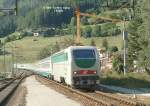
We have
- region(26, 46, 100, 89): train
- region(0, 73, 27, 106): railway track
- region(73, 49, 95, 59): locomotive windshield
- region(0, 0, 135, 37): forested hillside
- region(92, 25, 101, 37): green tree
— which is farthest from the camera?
region(92, 25, 101, 37): green tree

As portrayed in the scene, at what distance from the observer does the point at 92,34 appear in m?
139

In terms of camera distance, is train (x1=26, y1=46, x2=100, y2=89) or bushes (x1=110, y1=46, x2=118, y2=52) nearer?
train (x1=26, y1=46, x2=100, y2=89)

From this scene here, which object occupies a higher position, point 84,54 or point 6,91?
point 84,54

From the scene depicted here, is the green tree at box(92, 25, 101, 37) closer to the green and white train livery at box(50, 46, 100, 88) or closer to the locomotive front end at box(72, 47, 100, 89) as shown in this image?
the green and white train livery at box(50, 46, 100, 88)

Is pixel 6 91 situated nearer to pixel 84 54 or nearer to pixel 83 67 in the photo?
pixel 84 54

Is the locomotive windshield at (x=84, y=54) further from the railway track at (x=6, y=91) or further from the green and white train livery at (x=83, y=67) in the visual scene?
the railway track at (x=6, y=91)

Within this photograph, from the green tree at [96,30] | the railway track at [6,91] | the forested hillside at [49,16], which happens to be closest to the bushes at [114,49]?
the green tree at [96,30]

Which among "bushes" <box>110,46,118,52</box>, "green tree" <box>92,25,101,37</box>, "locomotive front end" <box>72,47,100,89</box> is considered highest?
"green tree" <box>92,25,101,37</box>

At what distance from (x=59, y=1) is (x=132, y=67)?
2774 inches

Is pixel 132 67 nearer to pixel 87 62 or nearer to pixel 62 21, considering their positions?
pixel 87 62

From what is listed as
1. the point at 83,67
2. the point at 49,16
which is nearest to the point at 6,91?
the point at 83,67

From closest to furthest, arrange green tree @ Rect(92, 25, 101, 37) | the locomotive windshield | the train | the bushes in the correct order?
the train, the locomotive windshield, the bushes, green tree @ Rect(92, 25, 101, 37)

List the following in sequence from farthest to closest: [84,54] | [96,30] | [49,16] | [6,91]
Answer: [49,16], [96,30], [6,91], [84,54]

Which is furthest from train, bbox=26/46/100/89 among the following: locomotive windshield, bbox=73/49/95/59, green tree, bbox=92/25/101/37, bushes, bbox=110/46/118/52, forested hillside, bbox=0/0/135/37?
green tree, bbox=92/25/101/37
